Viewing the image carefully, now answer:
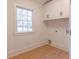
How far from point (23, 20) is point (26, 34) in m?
0.60

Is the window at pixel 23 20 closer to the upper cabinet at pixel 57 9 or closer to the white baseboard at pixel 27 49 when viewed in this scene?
the white baseboard at pixel 27 49

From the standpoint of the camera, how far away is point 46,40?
554 cm

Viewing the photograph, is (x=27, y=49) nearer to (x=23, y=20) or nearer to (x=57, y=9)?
(x=23, y=20)

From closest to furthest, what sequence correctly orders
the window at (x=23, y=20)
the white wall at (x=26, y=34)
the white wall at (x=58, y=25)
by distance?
the white wall at (x=26, y=34) < the window at (x=23, y=20) < the white wall at (x=58, y=25)

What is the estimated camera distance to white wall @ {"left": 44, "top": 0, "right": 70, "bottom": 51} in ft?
13.5

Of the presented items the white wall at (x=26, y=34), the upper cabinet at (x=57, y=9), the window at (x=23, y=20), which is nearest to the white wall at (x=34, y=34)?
the white wall at (x=26, y=34)

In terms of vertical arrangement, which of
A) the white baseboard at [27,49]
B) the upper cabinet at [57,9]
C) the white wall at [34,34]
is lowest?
the white baseboard at [27,49]

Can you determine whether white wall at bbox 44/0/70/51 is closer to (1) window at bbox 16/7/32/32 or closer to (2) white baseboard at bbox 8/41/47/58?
(2) white baseboard at bbox 8/41/47/58

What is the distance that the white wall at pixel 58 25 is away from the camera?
413 centimetres

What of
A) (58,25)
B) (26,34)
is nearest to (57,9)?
(58,25)

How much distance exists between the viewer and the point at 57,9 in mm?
4461
